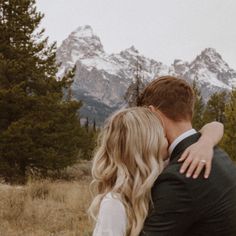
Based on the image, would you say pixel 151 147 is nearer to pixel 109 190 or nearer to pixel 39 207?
pixel 109 190

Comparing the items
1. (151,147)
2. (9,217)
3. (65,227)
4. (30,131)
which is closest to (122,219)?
(151,147)

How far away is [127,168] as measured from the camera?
2354mm

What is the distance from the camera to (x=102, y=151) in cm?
242

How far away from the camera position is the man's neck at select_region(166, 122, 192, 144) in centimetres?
243

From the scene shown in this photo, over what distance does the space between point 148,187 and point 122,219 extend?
187mm

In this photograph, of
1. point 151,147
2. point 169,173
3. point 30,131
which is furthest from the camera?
point 30,131

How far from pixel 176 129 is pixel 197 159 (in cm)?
29

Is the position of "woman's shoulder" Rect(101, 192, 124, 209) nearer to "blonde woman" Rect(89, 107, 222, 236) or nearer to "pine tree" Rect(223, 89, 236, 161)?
"blonde woman" Rect(89, 107, 222, 236)

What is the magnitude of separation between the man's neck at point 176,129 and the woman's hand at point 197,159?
3.6 inches

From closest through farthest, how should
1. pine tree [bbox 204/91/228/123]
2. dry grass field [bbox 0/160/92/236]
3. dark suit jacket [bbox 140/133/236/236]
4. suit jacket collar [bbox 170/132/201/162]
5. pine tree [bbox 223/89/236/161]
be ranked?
1. dark suit jacket [bbox 140/133/236/236]
2. suit jacket collar [bbox 170/132/201/162]
3. dry grass field [bbox 0/160/92/236]
4. pine tree [bbox 223/89/236/161]
5. pine tree [bbox 204/91/228/123]

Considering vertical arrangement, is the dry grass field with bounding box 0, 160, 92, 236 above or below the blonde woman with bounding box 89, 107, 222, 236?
below

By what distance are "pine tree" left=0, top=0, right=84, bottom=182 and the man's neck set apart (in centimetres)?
1455

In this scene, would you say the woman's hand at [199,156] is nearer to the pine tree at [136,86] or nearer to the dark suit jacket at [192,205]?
the dark suit jacket at [192,205]

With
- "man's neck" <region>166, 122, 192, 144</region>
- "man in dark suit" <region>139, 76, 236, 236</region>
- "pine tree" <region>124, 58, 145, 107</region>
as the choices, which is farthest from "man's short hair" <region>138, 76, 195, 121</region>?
"pine tree" <region>124, 58, 145, 107</region>
